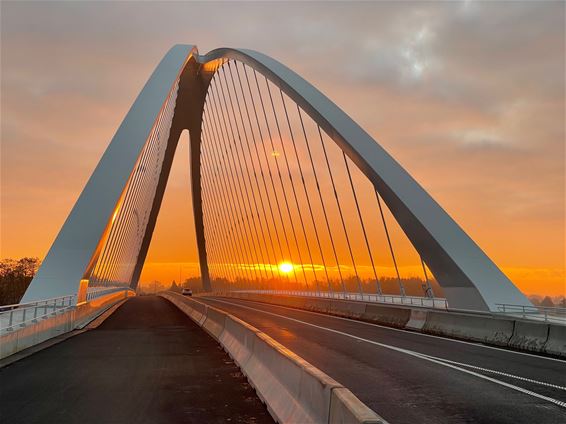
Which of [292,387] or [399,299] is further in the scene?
[399,299]

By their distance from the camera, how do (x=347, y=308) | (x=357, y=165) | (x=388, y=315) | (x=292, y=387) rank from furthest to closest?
(x=347, y=308) < (x=357, y=165) < (x=388, y=315) < (x=292, y=387)

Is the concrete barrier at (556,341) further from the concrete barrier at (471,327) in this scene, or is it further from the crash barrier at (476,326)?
the concrete barrier at (471,327)

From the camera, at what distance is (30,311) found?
46.4 feet

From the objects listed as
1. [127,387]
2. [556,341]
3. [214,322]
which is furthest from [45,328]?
[556,341]

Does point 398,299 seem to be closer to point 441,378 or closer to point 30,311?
point 30,311

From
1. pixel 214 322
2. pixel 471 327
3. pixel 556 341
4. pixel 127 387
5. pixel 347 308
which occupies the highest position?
pixel 347 308

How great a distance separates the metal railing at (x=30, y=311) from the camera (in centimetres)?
1128

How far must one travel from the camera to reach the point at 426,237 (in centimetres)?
1989

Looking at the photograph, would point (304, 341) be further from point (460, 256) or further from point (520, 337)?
point (460, 256)

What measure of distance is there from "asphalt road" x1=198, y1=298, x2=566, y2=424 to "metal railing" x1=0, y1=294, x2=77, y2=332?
256 inches

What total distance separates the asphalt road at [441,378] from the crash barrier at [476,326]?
76 centimetres

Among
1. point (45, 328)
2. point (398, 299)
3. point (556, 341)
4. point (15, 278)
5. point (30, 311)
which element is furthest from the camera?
point (15, 278)

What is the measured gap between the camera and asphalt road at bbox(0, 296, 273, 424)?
6.09m

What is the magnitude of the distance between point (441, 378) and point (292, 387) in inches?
157
